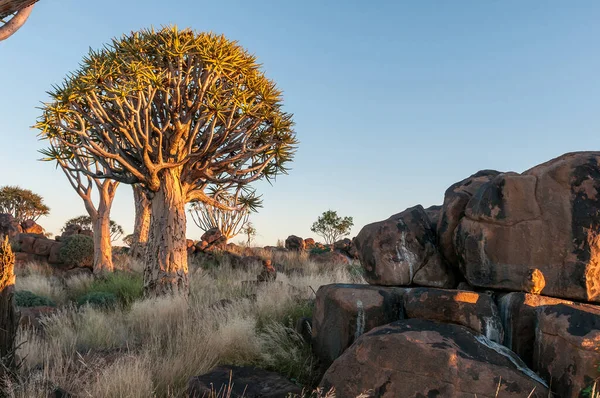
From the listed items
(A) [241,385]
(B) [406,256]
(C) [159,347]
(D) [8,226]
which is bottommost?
(A) [241,385]

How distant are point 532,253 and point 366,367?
2.13 m

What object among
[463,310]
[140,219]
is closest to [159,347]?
[463,310]

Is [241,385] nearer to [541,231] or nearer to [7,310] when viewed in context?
[7,310]

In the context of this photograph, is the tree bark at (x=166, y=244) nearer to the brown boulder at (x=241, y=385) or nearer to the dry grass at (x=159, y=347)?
the dry grass at (x=159, y=347)

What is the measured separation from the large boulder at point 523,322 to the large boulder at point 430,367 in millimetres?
337

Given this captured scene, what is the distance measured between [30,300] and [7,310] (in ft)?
24.3

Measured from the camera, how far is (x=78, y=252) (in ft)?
63.4

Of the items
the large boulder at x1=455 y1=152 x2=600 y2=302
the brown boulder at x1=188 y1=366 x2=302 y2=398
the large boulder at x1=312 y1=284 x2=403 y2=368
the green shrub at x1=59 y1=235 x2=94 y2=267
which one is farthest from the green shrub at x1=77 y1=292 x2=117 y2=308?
the large boulder at x1=455 y1=152 x2=600 y2=302

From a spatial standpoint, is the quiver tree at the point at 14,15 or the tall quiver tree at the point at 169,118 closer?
the quiver tree at the point at 14,15

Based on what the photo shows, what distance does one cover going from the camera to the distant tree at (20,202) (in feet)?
109

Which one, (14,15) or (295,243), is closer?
(14,15)

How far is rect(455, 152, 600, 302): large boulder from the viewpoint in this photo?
4.56m

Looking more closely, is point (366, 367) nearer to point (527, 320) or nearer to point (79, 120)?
point (527, 320)

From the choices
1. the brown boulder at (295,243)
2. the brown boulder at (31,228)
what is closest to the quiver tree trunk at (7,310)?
the brown boulder at (295,243)
